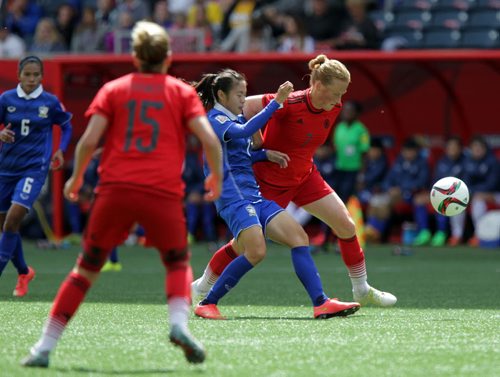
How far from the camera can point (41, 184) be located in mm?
10695

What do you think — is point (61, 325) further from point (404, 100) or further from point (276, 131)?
point (404, 100)

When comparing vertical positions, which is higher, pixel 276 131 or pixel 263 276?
pixel 276 131

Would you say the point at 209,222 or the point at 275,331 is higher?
the point at 275,331

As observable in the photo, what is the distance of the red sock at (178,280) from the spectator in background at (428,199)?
470 inches

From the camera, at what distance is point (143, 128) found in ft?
20.3

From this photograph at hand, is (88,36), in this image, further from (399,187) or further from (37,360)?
(37,360)

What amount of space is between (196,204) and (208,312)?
10.2m

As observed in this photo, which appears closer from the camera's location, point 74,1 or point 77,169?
point 77,169

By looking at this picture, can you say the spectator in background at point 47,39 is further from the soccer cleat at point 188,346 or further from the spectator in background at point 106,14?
the soccer cleat at point 188,346

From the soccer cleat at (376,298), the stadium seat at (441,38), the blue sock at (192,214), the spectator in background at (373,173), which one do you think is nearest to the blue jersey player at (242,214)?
the soccer cleat at (376,298)

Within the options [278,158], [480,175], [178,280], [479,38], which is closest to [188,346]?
[178,280]

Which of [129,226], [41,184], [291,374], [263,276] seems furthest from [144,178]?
[263,276]

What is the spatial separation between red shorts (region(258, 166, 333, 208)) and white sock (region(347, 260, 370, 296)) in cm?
63

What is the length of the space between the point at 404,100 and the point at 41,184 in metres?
9.46
